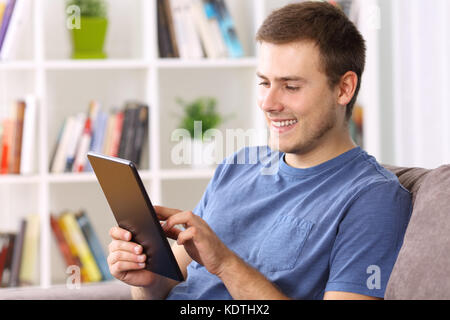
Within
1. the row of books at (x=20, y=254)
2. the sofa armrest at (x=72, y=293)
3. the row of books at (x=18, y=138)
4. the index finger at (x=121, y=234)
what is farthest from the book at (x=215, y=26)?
the index finger at (x=121, y=234)

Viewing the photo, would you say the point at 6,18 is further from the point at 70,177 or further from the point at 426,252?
the point at 426,252

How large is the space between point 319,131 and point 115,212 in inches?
18.0

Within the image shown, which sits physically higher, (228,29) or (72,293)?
(228,29)

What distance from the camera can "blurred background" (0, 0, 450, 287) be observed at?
2496 mm

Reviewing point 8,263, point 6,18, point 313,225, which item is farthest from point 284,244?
point 6,18

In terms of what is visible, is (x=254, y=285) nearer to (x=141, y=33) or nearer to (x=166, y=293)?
(x=166, y=293)

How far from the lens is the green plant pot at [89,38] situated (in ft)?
8.36

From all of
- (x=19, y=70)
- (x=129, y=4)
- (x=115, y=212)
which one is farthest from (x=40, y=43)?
(x=115, y=212)

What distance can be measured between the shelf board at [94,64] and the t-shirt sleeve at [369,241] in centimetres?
155

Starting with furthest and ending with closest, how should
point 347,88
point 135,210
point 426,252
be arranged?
point 347,88, point 135,210, point 426,252

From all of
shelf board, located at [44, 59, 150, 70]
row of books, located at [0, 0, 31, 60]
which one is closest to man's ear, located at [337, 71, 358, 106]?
shelf board, located at [44, 59, 150, 70]

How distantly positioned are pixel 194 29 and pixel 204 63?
0.48 feet

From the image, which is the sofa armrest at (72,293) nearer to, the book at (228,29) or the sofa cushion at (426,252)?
the sofa cushion at (426,252)

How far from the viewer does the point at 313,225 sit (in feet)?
4.02
